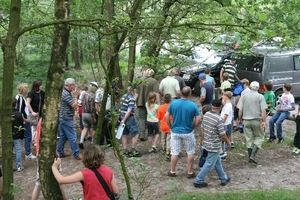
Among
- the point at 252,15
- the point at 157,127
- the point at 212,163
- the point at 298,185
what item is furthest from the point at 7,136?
the point at 298,185

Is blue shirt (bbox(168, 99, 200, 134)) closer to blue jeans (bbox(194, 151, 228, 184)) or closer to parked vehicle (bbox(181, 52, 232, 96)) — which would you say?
blue jeans (bbox(194, 151, 228, 184))

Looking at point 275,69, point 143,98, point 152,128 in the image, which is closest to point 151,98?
point 143,98

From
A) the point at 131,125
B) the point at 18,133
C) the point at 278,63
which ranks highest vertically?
the point at 278,63

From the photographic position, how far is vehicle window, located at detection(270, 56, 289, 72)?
39.0 ft

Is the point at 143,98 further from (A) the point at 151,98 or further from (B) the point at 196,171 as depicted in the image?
(B) the point at 196,171

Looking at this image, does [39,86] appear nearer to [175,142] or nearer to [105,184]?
[175,142]

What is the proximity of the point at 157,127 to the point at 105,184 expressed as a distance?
4.51m

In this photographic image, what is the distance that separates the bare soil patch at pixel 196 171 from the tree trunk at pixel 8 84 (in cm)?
177

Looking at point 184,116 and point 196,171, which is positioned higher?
point 184,116

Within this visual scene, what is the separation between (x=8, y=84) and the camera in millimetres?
3945

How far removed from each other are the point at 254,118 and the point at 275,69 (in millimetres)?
5222

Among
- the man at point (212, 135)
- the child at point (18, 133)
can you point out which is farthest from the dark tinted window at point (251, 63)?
the child at point (18, 133)

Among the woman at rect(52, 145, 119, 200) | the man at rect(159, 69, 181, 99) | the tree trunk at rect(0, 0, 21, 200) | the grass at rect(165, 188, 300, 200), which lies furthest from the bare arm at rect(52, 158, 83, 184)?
Result: the man at rect(159, 69, 181, 99)

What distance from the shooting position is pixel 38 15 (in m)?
7.19
